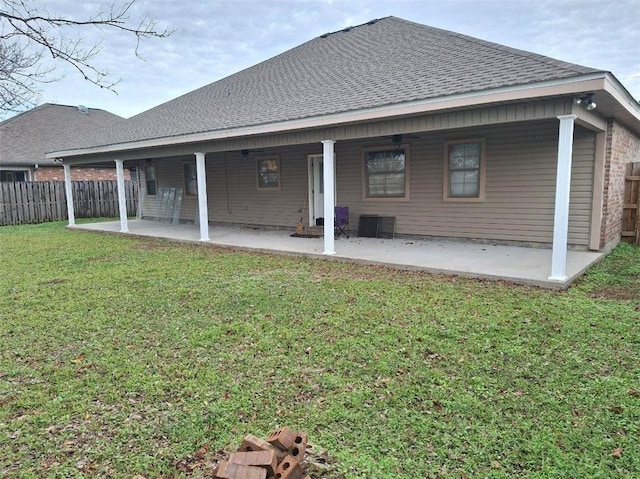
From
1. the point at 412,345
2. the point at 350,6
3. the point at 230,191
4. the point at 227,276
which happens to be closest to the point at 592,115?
the point at 412,345

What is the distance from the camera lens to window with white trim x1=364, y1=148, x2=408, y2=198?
31.3ft

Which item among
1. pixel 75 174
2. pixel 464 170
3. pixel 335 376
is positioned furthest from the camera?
pixel 75 174

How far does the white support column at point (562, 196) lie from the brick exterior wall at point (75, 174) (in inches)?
789

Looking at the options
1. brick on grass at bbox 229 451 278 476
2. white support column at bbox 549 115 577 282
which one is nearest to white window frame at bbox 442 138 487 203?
white support column at bbox 549 115 577 282

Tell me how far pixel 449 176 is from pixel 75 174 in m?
17.8

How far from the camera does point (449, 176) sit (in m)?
8.91

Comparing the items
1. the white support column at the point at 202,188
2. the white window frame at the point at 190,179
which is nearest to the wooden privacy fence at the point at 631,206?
the white support column at the point at 202,188

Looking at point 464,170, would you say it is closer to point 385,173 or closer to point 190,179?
point 385,173

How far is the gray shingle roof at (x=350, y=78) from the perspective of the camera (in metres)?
6.46

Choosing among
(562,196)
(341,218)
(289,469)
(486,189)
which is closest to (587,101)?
(562,196)

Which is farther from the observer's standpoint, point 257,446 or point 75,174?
point 75,174

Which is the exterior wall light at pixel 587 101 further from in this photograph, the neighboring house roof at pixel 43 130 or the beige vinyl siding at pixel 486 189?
the neighboring house roof at pixel 43 130

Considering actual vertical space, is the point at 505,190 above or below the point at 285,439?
above

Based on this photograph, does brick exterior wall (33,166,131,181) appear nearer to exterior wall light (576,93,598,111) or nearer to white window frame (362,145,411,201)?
white window frame (362,145,411,201)
